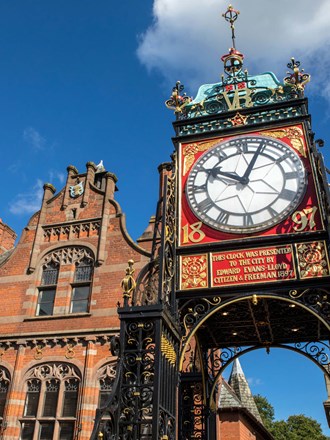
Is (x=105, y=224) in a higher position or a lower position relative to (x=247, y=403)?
higher

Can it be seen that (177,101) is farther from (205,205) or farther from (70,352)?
(70,352)

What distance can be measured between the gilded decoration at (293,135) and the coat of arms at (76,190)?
404 inches

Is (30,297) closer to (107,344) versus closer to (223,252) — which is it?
(107,344)

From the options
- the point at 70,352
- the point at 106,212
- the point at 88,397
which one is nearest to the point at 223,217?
the point at 88,397

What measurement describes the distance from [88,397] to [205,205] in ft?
26.1

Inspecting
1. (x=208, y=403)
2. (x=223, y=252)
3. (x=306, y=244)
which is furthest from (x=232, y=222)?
(x=208, y=403)

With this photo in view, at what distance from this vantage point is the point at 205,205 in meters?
7.35

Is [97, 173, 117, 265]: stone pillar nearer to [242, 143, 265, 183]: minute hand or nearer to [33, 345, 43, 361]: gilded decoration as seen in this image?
[33, 345, 43, 361]: gilded decoration

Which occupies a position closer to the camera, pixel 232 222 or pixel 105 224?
pixel 232 222

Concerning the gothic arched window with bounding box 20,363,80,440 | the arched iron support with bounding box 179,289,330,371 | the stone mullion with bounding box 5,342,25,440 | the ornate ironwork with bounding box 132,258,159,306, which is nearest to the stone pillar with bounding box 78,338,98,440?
the gothic arched window with bounding box 20,363,80,440

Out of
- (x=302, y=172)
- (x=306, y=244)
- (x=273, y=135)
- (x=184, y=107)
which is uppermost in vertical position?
(x=184, y=107)

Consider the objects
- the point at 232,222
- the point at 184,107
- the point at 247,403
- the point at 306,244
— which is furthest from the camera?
the point at 247,403

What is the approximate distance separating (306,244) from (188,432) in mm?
3511

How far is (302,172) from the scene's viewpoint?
7129 millimetres
